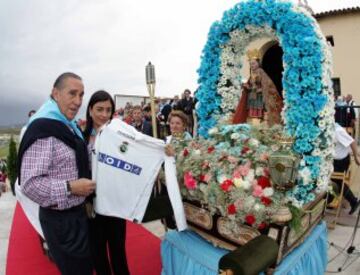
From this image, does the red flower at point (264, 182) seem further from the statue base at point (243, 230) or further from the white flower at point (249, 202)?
the statue base at point (243, 230)

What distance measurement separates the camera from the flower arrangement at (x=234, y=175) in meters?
2.79

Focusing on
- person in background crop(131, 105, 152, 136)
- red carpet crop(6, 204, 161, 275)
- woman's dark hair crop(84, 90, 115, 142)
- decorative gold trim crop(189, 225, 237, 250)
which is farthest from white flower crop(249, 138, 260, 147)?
person in background crop(131, 105, 152, 136)

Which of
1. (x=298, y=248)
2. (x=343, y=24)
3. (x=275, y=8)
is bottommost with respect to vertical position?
(x=298, y=248)

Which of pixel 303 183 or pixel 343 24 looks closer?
pixel 303 183

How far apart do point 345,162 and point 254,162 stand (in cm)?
390

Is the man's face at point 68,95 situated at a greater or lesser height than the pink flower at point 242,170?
greater

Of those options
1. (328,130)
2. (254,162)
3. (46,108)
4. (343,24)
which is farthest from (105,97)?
(343,24)

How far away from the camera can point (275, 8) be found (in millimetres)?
3504

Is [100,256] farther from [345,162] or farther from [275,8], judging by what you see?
[345,162]

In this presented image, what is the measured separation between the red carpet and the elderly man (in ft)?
5.61

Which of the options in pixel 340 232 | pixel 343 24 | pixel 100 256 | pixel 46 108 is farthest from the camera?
pixel 343 24

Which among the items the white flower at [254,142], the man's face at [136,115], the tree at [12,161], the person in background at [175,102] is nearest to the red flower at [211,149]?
the white flower at [254,142]

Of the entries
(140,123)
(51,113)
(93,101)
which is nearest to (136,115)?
(140,123)

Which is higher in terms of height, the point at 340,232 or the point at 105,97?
the point at 105,97
